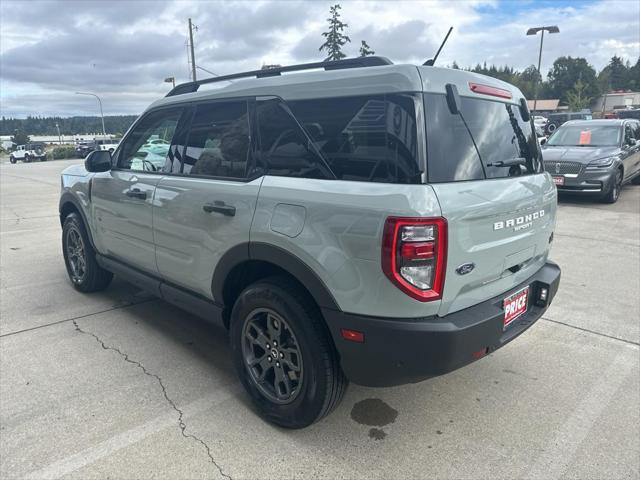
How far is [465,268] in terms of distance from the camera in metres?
2.18

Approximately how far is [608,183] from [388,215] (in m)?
9.27

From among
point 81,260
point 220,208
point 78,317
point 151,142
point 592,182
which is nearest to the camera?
point 220,208

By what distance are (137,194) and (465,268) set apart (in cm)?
250

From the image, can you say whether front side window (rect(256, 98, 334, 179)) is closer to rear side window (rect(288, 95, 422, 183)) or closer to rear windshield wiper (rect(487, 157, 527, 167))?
rear side window (rect(288, 95, 422, 183))

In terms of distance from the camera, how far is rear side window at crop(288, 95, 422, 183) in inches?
82.6

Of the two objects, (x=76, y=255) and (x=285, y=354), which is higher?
(x=76, y=255)

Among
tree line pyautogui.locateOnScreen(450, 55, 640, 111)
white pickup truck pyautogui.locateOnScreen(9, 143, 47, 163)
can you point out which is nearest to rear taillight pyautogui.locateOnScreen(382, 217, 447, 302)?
white pickup truck pyautogui.locateOnScreen(9, 143, 47, 163)

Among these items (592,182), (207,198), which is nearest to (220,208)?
(207,198)

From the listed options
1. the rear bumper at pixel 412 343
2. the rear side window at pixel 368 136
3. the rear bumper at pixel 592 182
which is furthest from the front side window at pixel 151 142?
the rear bumper at pixel 592 182

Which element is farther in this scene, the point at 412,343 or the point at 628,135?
the point at 628,135

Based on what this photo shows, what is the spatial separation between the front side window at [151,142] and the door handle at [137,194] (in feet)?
0.59

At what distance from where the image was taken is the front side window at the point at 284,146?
2393mm

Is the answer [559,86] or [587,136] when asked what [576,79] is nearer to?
[559,86]

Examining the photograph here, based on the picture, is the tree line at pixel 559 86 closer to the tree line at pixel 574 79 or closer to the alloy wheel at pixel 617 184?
the tree line at pixel 574 79
